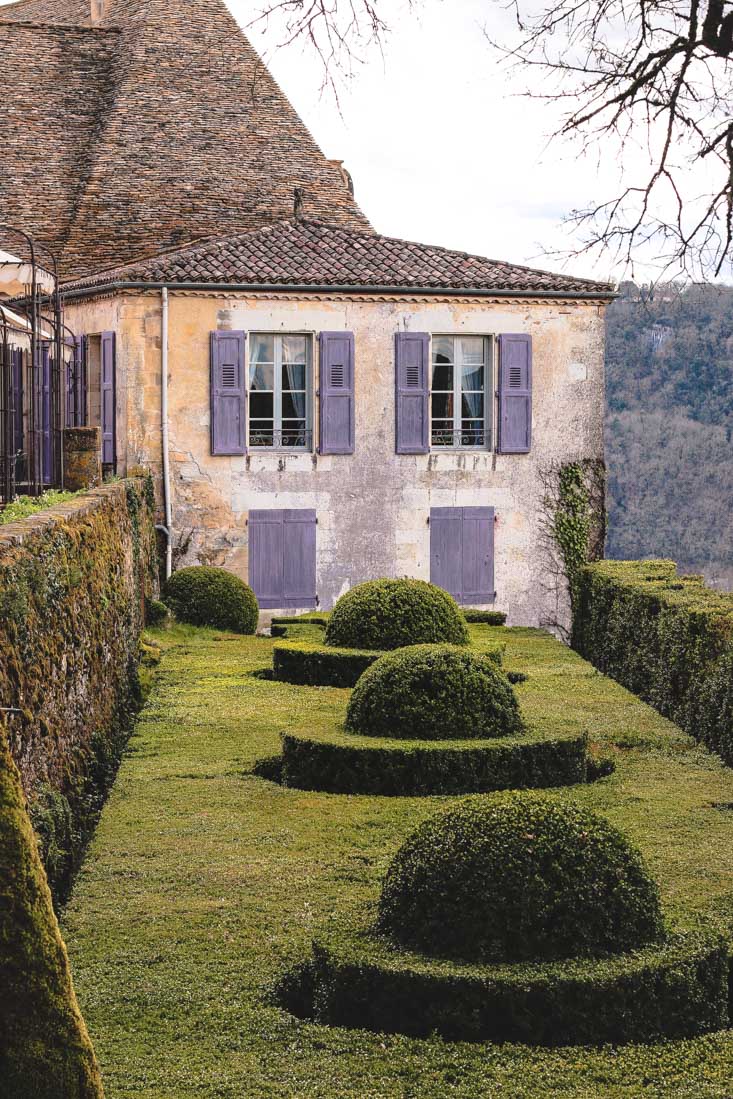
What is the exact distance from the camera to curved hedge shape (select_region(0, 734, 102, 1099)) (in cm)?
378

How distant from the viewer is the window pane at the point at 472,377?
2328 cm

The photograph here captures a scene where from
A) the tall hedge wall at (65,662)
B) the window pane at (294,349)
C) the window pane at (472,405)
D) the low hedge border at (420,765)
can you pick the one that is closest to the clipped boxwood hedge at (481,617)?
the window pane at (472,405)

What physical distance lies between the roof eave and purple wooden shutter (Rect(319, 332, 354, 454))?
714mm

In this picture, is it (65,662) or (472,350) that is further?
(472,350)

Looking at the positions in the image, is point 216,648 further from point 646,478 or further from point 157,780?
point 646,478

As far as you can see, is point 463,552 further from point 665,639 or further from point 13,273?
point 13,273

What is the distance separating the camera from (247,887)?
742cm

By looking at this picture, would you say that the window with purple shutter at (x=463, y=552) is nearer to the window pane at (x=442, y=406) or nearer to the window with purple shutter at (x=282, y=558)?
the window pane at (x=442, y=406)

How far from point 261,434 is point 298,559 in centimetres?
199

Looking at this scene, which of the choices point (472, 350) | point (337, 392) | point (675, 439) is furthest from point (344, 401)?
point (675, 439)

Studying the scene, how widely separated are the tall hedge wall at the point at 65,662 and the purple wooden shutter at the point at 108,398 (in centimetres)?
878

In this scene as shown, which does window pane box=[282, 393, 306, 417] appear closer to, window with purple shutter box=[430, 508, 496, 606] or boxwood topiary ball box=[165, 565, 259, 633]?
window with purple shutter box=[430, 508, 496, 606]

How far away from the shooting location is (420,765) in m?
9.60

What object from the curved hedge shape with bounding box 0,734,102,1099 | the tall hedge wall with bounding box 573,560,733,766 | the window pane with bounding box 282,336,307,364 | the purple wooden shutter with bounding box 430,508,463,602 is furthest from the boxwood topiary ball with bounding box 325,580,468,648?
the curved hedge shape with bounding box 0,734,102,1099
